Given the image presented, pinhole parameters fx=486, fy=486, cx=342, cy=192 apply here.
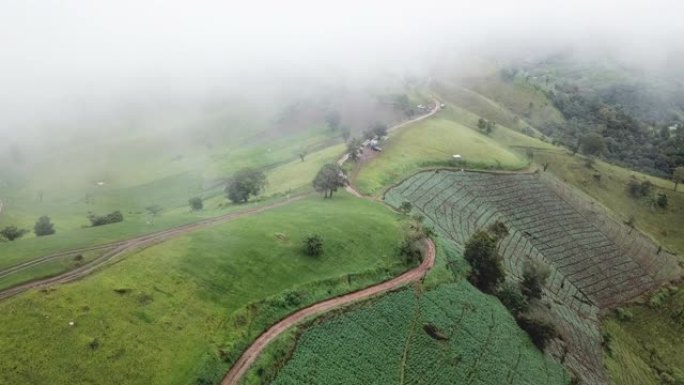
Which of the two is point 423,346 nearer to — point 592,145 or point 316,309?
point 316,309

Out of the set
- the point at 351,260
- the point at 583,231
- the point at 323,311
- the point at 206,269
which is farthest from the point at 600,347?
the point at 206,269

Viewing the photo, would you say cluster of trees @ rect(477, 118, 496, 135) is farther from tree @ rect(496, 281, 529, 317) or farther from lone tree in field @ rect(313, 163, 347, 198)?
tree @ rect(496, 281, 529, 317)

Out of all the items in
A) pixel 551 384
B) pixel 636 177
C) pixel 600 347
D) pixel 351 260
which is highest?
pixel 351 260

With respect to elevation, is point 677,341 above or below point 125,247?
below

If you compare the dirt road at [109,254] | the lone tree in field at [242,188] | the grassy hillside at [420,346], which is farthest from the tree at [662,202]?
the dirt road at [109,254]

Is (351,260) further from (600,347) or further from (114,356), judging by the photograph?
(600,347)

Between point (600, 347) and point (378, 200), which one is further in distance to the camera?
point (378, 200)

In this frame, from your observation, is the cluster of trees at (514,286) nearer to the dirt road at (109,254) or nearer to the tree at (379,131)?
the dirt road at (109,254)
